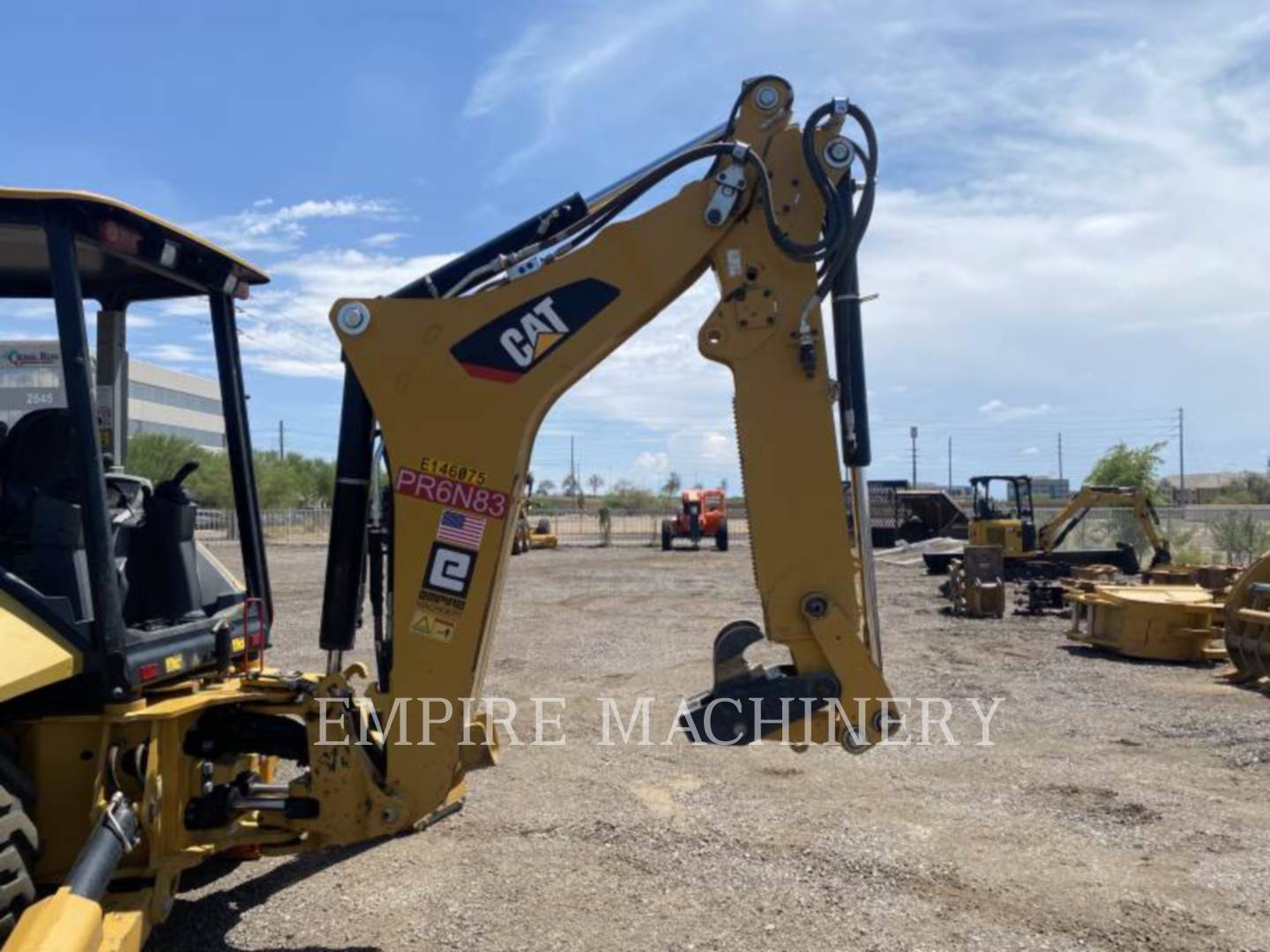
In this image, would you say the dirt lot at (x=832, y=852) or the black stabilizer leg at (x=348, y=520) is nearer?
the black stabilizer leg at (x=348, y=520)

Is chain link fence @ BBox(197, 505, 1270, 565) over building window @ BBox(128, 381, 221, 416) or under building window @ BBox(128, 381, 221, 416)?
under

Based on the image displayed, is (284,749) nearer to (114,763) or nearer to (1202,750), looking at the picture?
(114,763)

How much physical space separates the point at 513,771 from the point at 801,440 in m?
3.80

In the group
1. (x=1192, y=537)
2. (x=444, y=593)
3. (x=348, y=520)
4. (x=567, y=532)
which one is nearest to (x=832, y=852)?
(x=444, y=593)

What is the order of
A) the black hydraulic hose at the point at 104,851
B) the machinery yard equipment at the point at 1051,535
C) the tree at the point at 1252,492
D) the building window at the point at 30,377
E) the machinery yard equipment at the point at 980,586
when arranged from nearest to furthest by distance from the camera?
the black hydraulic hose at the point at 104,851
the building window at the point at 30,377
the machinery yard equipment at the point at 980,586
the machinery yard equipment at the point at 1051,535
the tree at the point at 1252,492

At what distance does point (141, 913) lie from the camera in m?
3.60

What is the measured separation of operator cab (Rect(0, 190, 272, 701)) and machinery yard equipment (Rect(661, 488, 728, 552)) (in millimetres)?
27695

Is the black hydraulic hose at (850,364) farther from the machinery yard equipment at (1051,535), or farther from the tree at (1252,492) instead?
the tree at (1252,492)

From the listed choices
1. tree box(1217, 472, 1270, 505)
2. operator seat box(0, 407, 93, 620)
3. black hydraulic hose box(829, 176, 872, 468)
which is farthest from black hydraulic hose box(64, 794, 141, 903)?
tree box(1217, 472, 1270, 505)

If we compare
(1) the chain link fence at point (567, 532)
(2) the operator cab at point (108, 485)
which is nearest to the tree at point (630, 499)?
(1) the chain link fence at point (567, 532)

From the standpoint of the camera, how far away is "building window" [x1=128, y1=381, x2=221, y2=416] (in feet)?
18.0

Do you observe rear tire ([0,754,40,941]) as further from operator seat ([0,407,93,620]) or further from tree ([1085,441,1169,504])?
tree ([1085,441,1169,504])

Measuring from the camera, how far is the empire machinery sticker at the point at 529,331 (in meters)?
3.96

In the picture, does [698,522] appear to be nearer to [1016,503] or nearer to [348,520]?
[1016,503]
